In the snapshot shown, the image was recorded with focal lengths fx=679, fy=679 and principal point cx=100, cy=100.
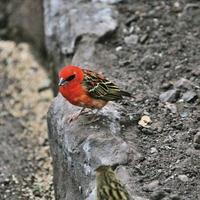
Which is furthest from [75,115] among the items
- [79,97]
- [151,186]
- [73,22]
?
[73,22]

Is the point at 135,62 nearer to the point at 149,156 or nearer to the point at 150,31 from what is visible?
the point at 150,31

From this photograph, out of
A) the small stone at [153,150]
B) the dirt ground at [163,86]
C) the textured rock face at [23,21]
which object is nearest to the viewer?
the dirt ground at [163,86]

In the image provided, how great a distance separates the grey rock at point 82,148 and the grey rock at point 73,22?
152 cm

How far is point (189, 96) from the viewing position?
22.0 feet

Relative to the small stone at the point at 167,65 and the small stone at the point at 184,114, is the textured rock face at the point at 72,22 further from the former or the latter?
the small stone at the point at 184,114

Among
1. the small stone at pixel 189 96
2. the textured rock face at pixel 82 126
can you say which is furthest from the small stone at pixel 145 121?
the small stone at pixel 189 96

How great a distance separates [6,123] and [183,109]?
3.20m

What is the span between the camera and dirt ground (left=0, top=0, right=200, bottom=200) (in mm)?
5699

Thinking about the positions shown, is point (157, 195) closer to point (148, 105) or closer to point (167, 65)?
point (148, 105)

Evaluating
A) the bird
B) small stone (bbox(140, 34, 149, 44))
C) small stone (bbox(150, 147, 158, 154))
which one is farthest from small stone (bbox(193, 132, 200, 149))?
small stone (bbox(140, 34, 149, 44))

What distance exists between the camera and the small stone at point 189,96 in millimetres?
6684

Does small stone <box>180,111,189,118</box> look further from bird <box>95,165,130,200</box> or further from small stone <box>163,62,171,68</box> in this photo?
bird <box>95,165,130,200</box>

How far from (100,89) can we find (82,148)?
61cm

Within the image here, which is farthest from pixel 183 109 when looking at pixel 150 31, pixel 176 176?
pixel 150 31
